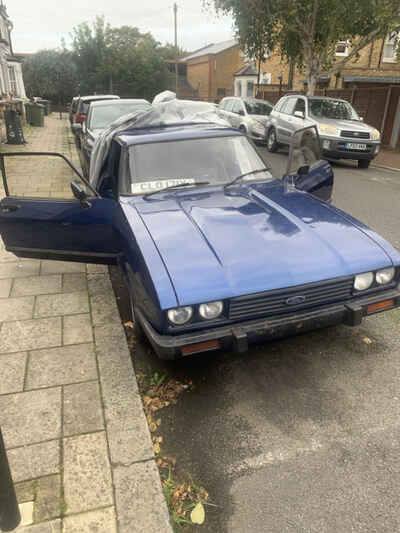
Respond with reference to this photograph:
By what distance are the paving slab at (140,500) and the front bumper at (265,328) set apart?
2.11ft

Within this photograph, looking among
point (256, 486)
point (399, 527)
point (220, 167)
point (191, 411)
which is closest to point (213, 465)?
point (256, 486)

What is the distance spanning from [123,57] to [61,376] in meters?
44.0

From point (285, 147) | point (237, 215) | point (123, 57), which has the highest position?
point (123, 57)

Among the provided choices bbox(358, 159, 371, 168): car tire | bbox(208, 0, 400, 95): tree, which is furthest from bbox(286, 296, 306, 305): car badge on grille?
bbox(208, 0, 400, 95): tree

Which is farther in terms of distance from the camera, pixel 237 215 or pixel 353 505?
pixel 237 215

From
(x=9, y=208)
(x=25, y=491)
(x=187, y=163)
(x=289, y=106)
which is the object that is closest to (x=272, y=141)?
(x=289, y=106)

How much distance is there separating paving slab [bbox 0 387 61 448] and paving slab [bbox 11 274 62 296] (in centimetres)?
161

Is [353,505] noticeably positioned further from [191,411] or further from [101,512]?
[101,512]

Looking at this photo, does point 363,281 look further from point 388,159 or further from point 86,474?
point 388,159

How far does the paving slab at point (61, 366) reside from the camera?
2938 millimetres

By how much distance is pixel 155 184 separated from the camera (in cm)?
376

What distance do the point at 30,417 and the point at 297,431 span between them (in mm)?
1673

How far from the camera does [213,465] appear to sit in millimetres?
2361

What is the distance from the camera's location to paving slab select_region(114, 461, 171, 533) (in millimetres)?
1995
